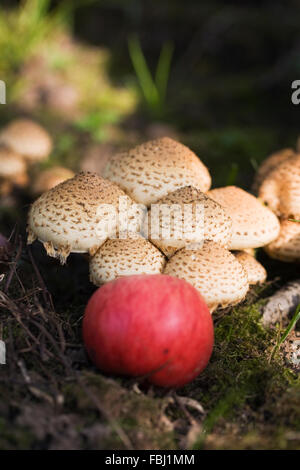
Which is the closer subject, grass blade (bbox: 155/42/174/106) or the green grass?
the green grass

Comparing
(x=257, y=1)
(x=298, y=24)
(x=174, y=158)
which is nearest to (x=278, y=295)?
(x=174, y=158)

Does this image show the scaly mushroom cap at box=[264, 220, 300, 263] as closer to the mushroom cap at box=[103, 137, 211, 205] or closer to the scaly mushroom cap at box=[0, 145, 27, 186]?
the mushroom cap at box=[103, 137, 211, 205]

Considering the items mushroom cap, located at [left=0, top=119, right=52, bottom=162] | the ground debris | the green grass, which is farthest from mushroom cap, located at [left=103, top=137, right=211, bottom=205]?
the green grass

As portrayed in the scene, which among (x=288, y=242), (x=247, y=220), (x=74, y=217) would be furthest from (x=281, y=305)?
(x=74, y=217)

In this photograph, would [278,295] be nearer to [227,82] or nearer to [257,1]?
[227,82]

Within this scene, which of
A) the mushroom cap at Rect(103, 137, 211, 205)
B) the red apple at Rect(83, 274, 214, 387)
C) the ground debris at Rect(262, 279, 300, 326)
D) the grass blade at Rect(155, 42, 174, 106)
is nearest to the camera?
the red apple at Rect(83, 274, 214, 387)

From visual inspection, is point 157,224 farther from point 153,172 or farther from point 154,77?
point 154,77

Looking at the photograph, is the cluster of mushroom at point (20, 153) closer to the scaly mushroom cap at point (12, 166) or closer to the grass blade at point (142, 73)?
the scaly mushroom cap at point (12, 166)
